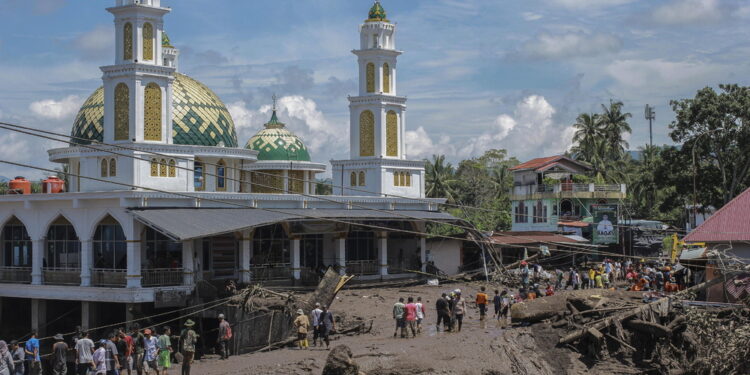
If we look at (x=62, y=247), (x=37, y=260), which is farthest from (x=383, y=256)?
(x=37, y=260)

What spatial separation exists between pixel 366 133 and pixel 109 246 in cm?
1495

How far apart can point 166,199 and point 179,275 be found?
3.07 metres

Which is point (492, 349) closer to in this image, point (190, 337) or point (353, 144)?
point (190, 337)

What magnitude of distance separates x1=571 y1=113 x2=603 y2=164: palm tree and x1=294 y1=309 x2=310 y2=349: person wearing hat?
5075 cm

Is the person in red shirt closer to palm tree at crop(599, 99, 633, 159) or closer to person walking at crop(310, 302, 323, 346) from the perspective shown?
person walking at crop(310, 302, 323, 346)

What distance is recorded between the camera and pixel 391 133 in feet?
159

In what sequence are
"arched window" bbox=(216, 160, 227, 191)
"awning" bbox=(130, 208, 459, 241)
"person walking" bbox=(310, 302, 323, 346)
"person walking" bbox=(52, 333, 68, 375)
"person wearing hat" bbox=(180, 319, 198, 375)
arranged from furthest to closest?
1. "arched window" bbox=(216, 160, 227, 191)
2. "awning" bbox=(130, 208, 459, 241)
3. "person walking" bbox=(310, 302, 323, 346)
4. "person walking" bbox=(52, 333, 68, 375)
5. "person wearing hat" bbox=(180, 319, 198, 375)

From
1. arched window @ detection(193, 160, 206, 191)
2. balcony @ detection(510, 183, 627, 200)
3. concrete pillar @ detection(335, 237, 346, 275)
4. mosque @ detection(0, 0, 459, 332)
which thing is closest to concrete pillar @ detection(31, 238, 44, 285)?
mosque @ detection(0, 0, 459, 332)

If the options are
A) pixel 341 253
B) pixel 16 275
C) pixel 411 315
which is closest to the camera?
pixel 411 315

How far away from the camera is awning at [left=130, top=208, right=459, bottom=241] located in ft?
110

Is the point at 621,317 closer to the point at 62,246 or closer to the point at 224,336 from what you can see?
the point at 224,336

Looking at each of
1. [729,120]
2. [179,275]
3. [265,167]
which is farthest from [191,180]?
[729,120]

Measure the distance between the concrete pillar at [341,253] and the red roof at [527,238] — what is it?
9.92m

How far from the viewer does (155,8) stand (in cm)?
3941
